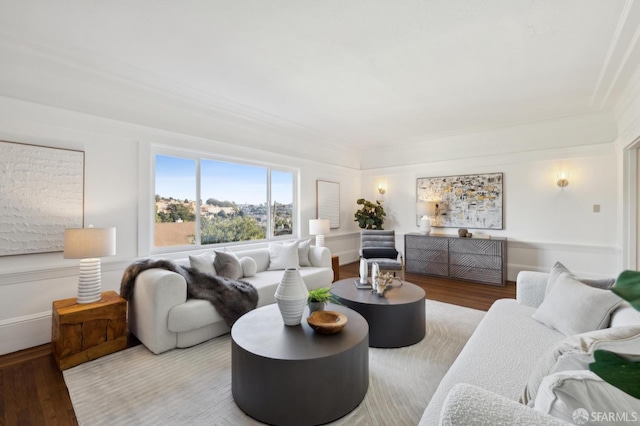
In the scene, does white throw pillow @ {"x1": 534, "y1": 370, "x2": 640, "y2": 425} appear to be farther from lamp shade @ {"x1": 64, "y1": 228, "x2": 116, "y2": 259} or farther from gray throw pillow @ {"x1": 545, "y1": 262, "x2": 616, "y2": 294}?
lamp shade @ {"x1": 64, "y1": 228, "x2": 116, "y2": 259}

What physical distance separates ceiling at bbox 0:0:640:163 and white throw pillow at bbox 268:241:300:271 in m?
1.90

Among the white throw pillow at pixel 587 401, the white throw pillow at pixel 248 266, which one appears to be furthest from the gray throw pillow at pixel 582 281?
the white throw pillow at pixel 248 266

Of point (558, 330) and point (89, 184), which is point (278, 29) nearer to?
point (89, 184)

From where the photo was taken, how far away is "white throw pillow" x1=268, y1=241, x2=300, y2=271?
395 cm

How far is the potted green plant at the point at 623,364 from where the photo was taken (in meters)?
0.40

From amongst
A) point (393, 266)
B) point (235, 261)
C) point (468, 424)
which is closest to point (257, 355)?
point (468, 424)

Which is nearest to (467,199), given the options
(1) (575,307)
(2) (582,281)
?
(2) (582,281)

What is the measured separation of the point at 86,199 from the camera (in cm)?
293

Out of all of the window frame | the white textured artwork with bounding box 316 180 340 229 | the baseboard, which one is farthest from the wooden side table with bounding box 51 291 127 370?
the white textured artwork with bounding box 316 180 340 229

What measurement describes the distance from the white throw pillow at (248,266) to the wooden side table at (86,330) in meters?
1.26

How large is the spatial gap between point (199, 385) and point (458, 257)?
4.46 metres

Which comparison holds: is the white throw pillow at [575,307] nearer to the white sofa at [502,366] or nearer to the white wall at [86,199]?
the white sofa at [502,366]

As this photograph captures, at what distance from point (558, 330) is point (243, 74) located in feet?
11.3

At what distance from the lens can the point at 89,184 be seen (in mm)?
2957
